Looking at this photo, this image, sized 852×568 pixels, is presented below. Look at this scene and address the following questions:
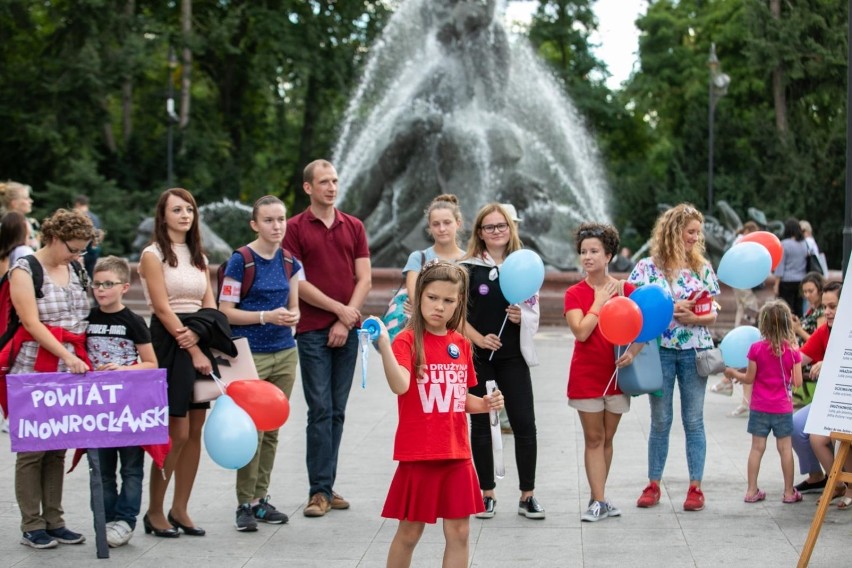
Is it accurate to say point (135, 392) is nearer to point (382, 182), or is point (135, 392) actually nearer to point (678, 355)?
point (678, 355)

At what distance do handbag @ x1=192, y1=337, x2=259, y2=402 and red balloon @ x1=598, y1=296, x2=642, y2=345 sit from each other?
1.91m

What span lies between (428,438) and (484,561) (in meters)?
1.26

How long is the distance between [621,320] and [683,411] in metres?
1.16

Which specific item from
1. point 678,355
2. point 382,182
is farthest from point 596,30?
point 678,355

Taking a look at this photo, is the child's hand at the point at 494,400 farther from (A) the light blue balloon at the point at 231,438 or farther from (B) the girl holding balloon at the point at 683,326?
(B) the girl holding balloon at the point at 683,326

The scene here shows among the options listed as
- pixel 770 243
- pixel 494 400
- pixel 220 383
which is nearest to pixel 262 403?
pixel 220 383

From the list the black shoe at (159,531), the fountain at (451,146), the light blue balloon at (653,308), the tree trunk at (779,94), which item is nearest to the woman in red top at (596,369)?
the light blue balloon at (653,308)

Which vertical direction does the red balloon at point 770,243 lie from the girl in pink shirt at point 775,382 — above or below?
above

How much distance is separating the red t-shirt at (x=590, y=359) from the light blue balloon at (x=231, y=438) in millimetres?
1966

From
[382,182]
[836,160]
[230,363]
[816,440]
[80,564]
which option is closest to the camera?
[80,564]

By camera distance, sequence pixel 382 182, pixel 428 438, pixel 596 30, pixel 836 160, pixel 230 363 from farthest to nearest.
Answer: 1. pixel 596 30
2. pixel 836 160
3. pixel 382 182
4. pixel 230 363
5. pixel 428 438

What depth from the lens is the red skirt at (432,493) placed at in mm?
4945

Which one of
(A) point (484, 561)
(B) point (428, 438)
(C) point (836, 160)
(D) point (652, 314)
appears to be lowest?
(A) point (484, 561)

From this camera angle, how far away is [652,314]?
6551mm
